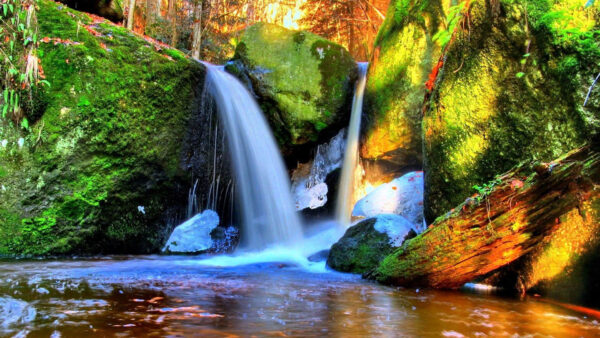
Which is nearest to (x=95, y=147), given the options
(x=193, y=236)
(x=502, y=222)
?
(x=193, y=236)

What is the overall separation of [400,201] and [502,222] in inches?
149

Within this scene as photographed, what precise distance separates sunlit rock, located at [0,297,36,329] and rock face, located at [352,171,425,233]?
572 cm

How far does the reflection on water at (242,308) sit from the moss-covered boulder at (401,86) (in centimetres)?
451

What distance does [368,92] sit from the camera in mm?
9617

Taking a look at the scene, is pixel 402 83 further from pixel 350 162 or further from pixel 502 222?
pixel 502 222

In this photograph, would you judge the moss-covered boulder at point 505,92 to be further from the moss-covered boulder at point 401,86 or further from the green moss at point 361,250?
the moss-covered boulder at point 401,86

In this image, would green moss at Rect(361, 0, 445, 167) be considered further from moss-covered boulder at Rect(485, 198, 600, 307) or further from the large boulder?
moss-covered boulder at Rect(485, 198, 600, 307)

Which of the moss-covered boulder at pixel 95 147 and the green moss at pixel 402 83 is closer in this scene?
the moss-covered boulder at pixel 95 147

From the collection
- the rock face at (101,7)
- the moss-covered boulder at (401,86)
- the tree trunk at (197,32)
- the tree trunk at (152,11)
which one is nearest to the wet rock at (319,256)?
the moss-covered boulder at (401,86)

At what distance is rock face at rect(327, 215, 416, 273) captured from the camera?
580 cm

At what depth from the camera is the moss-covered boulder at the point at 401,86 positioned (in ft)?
28.4

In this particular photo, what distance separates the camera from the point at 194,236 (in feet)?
26.6

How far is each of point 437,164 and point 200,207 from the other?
17.6 ft

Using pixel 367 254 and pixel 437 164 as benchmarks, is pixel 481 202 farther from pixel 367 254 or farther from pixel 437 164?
pixel 367 254
